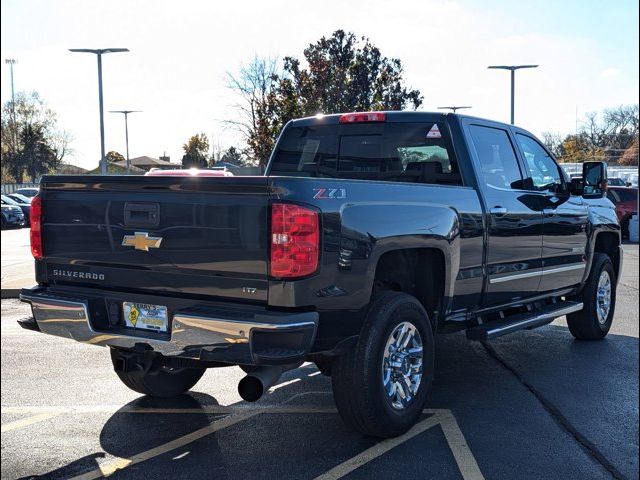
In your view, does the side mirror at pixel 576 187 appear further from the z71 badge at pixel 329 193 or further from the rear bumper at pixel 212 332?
the rear bumper at pixel 212 332

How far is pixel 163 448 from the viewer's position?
4.32m

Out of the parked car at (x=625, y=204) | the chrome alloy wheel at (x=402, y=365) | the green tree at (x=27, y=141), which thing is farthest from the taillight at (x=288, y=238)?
the green tree at (x=27, y=141)

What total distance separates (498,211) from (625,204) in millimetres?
17228

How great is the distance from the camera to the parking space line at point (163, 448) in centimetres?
396

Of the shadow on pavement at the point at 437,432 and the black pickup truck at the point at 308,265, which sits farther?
the shadow on pavement at the point at 437,432

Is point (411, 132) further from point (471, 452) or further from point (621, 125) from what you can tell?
point (621, 125)

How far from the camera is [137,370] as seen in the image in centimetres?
482

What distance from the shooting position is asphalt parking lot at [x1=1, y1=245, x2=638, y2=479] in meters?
4.02

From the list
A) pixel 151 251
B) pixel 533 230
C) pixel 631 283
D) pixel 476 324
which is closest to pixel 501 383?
pixel 476 324

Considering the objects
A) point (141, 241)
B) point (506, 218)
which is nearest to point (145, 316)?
point (141, 241)

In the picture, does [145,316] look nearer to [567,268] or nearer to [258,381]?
[258,381]

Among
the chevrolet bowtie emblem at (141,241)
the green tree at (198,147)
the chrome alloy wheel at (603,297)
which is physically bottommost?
the chrome alloy wheel at (603,297)

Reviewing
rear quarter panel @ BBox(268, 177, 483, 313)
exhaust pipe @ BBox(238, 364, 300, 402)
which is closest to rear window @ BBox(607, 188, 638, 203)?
rear quarter panel @ BBox(268, 177, 483, 313)

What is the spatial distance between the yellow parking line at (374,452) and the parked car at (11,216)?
26802 millimetres
